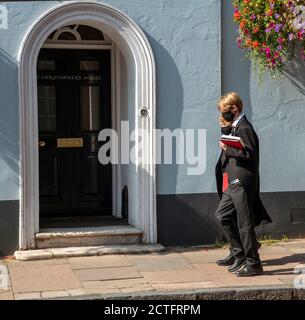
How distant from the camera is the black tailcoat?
23.9ft

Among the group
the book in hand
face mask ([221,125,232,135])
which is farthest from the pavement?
face mask ([221,125,232,135])

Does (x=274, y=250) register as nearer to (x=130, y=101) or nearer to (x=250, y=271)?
(x=250, y=271)

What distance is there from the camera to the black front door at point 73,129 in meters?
9.70

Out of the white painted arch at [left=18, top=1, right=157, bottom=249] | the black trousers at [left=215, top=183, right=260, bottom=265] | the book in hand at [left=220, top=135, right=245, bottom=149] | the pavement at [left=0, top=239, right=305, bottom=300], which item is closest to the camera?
the pavement at [left=0, top=239, right=305, bottom=300]

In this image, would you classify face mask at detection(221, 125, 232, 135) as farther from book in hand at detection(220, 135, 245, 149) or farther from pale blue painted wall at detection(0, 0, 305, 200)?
pale blue painted wall at detection(0, 0, 305, 200)

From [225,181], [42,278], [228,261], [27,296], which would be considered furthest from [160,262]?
[27,296]

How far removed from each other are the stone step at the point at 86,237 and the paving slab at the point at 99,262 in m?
0.35

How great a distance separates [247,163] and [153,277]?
161 centimetres

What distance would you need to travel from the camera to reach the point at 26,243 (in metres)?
8.38

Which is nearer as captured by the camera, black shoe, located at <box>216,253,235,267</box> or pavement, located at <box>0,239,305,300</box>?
pavement, located at <box>0,239,305,300</box>

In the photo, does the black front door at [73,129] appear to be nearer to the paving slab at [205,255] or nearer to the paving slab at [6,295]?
the paving slab at [205,255]

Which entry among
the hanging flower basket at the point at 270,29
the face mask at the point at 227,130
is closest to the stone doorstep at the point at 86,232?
the face mask at the point at 227,130

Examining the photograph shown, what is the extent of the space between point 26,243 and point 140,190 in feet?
5.25

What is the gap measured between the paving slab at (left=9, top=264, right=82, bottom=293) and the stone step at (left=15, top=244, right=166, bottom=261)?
0.89 ft
